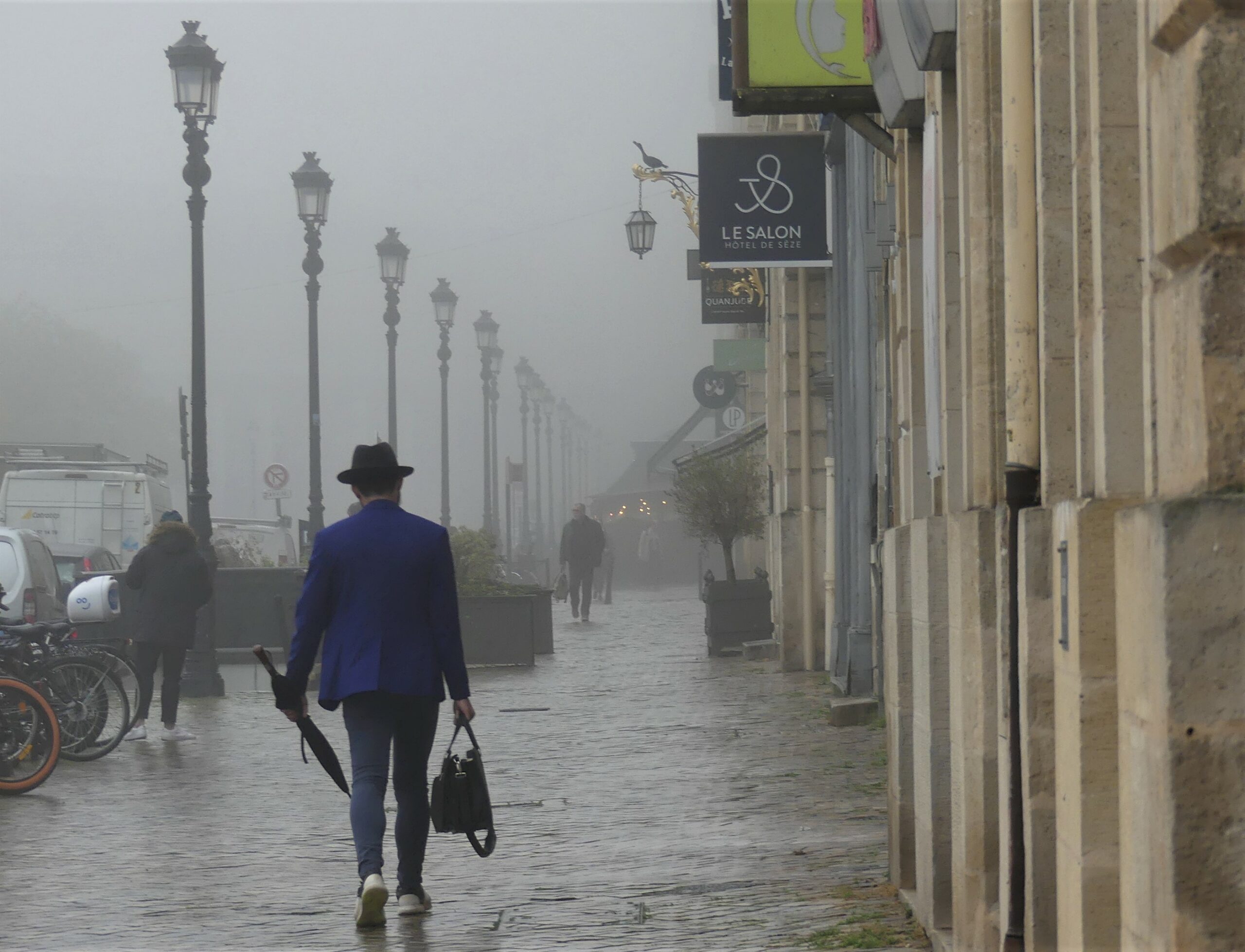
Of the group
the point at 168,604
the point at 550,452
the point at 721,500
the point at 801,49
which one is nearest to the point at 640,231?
the point at 721,500

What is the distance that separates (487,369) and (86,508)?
706 inches

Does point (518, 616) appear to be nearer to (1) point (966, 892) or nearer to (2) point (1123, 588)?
(1) point (966, 892)

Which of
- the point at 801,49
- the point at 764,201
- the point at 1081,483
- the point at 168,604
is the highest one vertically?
the point at 764,201

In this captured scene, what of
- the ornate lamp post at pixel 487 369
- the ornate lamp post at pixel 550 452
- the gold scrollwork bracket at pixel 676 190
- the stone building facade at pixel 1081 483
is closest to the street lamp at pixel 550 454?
the ornate lamp post at pixel 550 452

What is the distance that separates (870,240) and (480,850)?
252 inches

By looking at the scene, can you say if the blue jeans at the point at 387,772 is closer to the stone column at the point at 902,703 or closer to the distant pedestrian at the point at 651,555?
the stone column at the point at 902,703

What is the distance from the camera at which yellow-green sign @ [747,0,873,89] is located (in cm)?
817

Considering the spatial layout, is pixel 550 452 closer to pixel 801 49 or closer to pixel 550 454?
pixel 550 454

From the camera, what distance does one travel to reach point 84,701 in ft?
41.7

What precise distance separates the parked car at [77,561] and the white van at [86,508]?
192 inches

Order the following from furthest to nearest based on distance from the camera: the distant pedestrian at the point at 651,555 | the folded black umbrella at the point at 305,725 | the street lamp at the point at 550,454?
the street lamp at the point at 550,454 < the distant pedestrian at the point at 651,555 < the folded black umbrella at the point at 305,725

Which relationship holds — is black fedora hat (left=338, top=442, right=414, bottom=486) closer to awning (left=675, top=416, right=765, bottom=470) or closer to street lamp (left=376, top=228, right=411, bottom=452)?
awning (left=675, top=416, right=765, bottom=470)

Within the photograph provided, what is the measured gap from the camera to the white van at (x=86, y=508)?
3316 centimetres

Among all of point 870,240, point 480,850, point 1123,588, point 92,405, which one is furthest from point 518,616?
point 92,405
